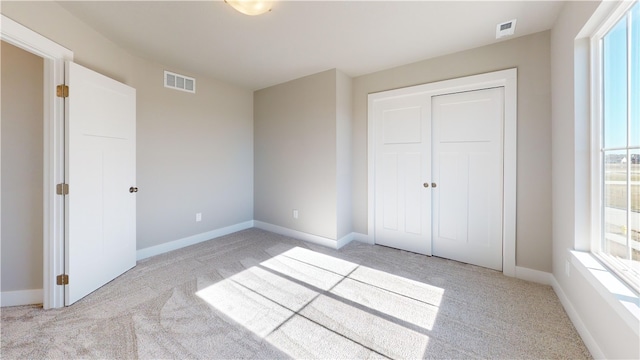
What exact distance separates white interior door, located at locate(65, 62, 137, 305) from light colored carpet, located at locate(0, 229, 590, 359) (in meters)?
0.22

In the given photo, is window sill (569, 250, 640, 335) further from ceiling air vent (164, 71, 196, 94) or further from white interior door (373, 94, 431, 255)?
ceiling air vent (164, 71, 196, 94)

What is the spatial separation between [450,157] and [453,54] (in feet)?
4.05

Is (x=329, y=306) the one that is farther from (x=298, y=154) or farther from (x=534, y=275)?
(x=298, y=154)

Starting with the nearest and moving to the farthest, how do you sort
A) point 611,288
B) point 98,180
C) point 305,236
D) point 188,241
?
point 611,288 → point 98,180 → point 188,241 → point 305,236

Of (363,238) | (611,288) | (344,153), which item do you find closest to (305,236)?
(363,238)

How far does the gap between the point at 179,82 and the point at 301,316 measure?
135 inches

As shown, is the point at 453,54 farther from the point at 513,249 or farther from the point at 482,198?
the point at 513,249

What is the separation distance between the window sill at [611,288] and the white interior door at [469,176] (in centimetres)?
106

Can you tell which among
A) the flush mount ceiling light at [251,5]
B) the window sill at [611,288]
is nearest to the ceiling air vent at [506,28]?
the window sill at [611,288]

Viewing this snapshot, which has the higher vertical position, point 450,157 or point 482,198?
point 450,157

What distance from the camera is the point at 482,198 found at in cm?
Answer: 287

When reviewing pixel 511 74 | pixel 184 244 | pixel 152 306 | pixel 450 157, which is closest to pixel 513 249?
pixel 450 157

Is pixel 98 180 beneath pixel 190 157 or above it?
beneath

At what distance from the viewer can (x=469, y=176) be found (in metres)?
2.95
